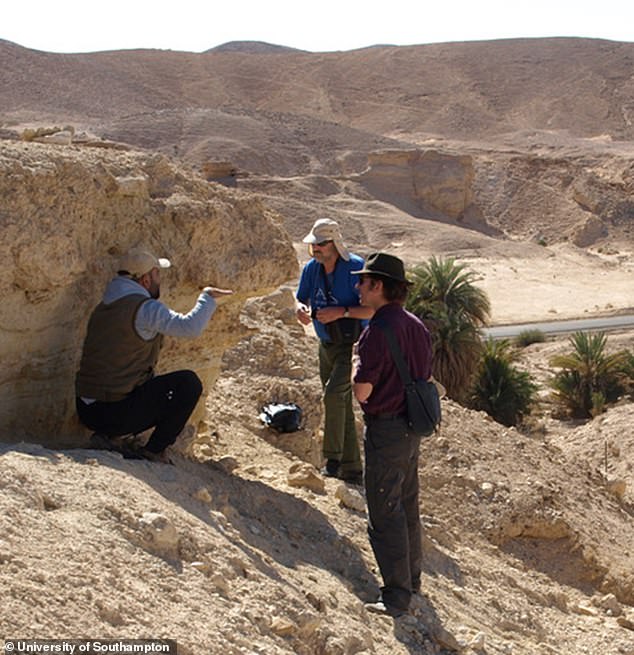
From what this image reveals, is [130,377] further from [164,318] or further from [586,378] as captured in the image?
[586,378]

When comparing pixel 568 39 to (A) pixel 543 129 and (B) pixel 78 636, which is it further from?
(B) pixel 78 636

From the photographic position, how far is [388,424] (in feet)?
15.9

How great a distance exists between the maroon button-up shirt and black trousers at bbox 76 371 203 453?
93 cm

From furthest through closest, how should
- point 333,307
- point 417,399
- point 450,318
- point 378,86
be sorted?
point 378,86 → point 450,318 → point 333,307 → point 417,399

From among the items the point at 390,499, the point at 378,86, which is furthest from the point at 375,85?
the point at 390,499

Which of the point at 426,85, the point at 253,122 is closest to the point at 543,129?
the point at 426,85

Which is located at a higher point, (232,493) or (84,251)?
(84,251)

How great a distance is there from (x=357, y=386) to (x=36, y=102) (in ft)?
227

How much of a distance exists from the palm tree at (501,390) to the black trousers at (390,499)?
41.3 feet

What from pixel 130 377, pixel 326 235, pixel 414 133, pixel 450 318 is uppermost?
pixel 414 133

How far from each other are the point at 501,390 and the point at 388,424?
1300cm

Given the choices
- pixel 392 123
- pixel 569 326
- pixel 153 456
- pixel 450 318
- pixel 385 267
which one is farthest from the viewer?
pixel 392 123

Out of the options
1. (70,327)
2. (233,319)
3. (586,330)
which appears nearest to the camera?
(70,327)

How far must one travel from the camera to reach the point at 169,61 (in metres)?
86.1
